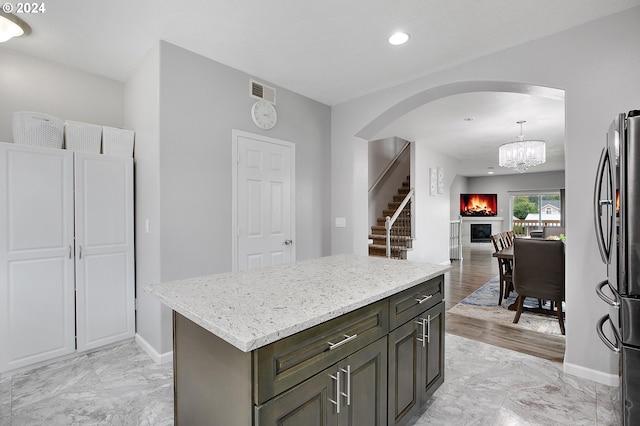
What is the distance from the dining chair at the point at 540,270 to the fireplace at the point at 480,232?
899cm

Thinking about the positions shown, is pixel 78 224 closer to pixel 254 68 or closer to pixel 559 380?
pixel 254 68

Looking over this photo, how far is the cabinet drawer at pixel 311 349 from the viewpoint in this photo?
1.00 metres

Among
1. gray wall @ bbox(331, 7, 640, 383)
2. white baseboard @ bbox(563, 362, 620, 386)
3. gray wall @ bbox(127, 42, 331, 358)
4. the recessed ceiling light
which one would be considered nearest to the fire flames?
gray wall @ bbox(331, 7, 640, 383)

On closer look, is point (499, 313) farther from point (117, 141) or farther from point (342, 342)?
point (117, 141)

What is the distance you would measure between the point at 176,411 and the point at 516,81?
3.34m

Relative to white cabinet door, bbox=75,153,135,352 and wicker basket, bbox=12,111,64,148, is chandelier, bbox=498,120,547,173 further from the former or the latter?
wicker basket, bbox=12,111,64,148

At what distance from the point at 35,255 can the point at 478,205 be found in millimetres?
12416

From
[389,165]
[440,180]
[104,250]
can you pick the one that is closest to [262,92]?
[104,250]

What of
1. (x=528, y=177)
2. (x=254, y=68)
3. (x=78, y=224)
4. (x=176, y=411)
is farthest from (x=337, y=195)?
(x=528, y=177)

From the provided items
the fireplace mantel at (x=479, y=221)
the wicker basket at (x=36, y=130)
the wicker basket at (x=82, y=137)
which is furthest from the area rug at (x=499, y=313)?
the fireplace mantel at (x=479, y=221)

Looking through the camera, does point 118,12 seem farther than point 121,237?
No

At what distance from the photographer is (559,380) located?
233cm

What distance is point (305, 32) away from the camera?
2.51 meters

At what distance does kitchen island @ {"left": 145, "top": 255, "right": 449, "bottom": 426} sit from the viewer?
1025 millimetres
